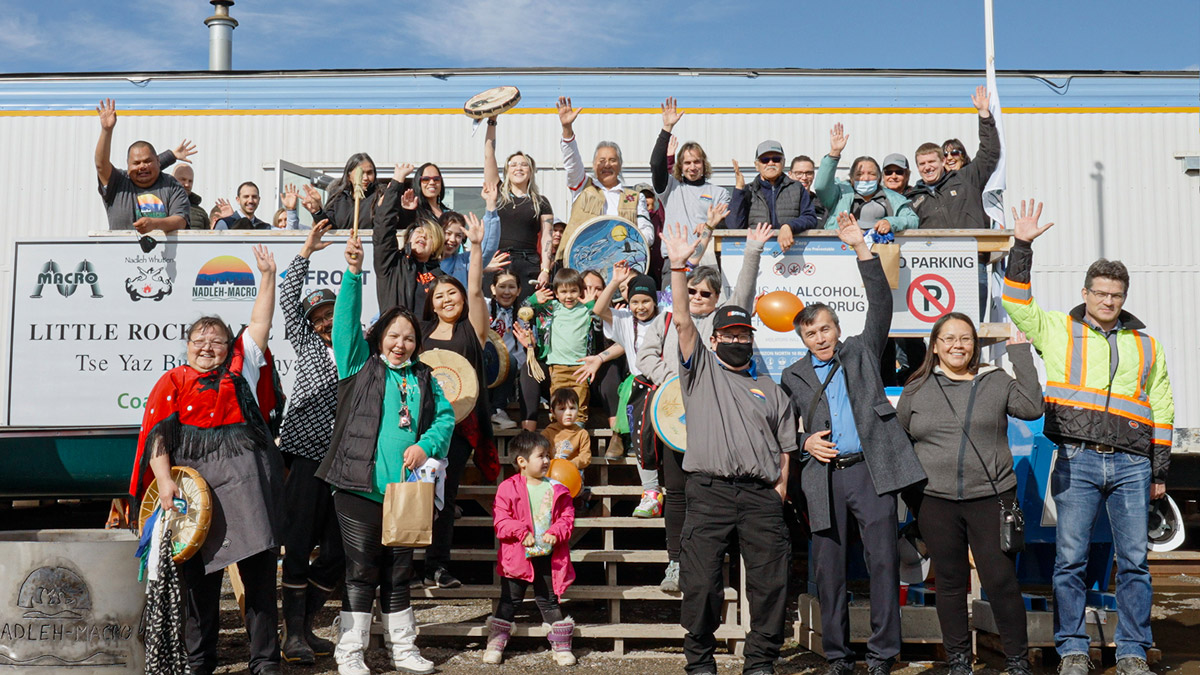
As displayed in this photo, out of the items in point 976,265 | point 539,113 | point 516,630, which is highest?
point 539,113

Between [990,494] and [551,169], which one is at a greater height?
[551,169]

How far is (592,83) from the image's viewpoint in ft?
33.6

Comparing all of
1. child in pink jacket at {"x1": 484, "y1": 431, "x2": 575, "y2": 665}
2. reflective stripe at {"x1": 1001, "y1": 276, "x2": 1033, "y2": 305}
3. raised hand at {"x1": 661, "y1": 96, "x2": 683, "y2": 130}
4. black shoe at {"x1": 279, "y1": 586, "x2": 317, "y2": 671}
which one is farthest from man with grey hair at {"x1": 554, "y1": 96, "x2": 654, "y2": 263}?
black shoe at {"x1": 279, "y1": 586, "x2": 317, "y2": 671}

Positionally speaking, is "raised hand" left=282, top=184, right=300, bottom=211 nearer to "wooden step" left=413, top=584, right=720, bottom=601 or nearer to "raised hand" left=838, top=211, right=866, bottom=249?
"wooden step" left=413, top=584, right=720, bottom=601

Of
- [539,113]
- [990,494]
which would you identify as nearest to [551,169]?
[539,113]

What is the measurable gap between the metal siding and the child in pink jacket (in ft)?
→ 15.3

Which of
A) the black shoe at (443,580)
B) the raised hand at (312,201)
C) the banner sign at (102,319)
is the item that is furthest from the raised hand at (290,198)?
the black shoe at (443,580)

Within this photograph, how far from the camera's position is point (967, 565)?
17.0 ft

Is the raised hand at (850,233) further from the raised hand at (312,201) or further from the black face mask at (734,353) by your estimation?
the raised hand at (312,201)

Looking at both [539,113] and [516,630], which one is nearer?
[516,630]

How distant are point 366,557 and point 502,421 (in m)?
2.08

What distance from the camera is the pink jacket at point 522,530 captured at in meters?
5.79

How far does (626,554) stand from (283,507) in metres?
2.07

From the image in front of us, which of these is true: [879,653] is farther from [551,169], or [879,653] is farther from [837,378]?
[551,169]
